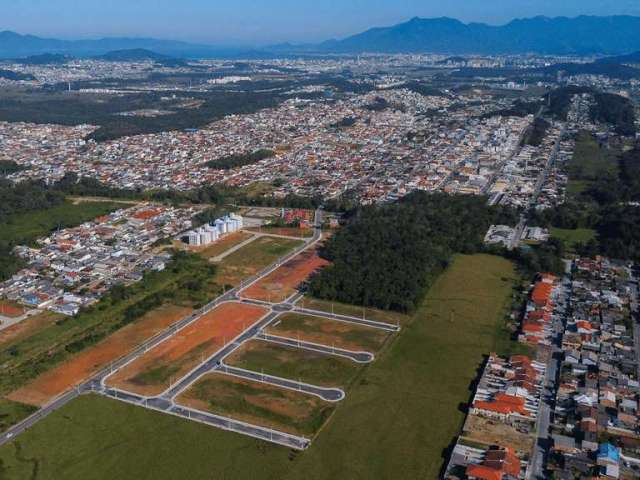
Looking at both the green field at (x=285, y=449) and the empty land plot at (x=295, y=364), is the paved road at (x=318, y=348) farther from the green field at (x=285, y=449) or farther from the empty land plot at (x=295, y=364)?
the green field at (x=285, y=449)

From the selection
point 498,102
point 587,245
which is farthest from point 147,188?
point 498,102

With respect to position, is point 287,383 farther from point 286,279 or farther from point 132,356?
point 286,279

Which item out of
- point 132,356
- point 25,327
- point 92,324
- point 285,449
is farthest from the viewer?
point 92,324

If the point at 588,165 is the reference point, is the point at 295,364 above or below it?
below

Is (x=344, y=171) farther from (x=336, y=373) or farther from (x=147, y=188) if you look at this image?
(x=336, y=373)

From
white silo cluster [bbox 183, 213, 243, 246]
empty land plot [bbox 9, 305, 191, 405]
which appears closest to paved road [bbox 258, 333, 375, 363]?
empty land plot [bbox 9, 305, 191, 405]

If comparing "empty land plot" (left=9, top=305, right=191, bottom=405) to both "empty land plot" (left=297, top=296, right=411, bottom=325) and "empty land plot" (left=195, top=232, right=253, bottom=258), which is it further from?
"empty land plot" (left=195, top=232, right=253, bottom=258)

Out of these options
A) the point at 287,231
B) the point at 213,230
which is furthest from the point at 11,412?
the point at 287,231
